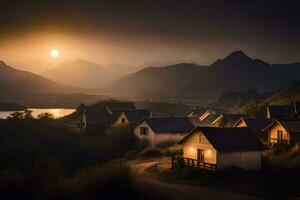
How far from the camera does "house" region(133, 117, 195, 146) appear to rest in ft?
226

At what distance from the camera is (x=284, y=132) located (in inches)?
2347

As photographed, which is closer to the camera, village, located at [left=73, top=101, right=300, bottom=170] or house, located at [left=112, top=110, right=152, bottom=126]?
village, located at [left=73, top=101, right=300, bottom=170]

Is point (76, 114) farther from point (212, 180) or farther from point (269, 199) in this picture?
point (269, 199)

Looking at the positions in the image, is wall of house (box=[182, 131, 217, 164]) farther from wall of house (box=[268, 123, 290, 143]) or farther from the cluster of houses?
wall of house (box=[268, 123, 290, 143])

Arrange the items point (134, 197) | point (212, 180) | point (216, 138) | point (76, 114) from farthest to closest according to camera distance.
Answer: point (76, 114), point (216, 138), point (212, 180), point (134, 197)

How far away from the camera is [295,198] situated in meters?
33.3

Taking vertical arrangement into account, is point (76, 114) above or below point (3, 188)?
above

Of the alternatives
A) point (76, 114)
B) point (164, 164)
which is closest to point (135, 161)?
point (164, 164)

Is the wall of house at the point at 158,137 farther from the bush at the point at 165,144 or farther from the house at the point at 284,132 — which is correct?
the house at the point at 284,132

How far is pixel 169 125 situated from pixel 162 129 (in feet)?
6.09

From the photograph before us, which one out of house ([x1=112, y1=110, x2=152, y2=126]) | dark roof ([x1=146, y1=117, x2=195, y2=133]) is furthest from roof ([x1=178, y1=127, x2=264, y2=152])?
house ([x1=112, y1=110, x2=152, y2=126])

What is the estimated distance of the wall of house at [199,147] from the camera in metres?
43.3

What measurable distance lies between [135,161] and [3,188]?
2572 centimetres

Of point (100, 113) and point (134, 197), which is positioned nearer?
point (134, 197)
